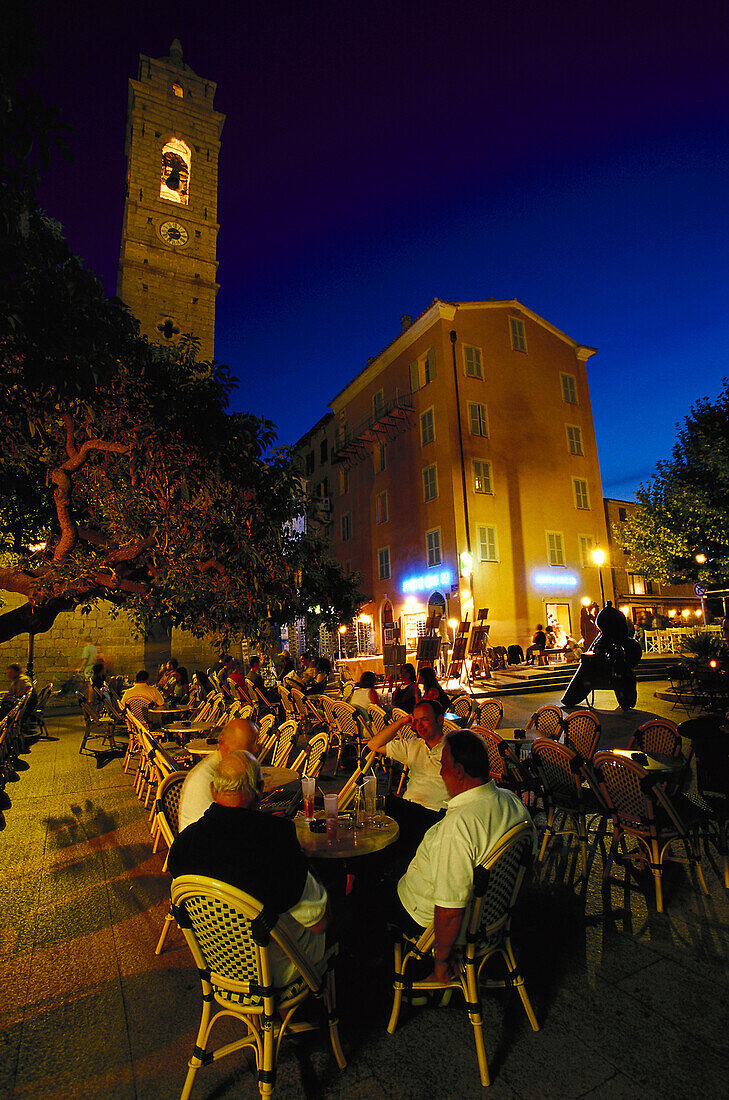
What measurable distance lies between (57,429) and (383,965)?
718 cm

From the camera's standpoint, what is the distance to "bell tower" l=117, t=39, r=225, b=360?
22.2m

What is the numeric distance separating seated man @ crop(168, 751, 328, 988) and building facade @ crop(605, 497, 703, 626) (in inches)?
1139

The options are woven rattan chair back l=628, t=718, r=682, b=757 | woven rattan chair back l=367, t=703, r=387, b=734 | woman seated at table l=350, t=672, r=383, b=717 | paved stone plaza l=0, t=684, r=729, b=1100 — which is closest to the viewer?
paved stone plaza l=0, t=684, r=729, b=1100

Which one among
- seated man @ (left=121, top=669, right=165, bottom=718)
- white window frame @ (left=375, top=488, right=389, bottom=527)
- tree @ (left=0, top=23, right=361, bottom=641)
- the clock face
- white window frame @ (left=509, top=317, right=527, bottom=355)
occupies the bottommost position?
seated man @ (left=121, top=669, right=165, bottom=718)

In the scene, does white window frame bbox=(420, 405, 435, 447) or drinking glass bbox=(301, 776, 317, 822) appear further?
white window frame bbox=(420, 405, 435, 447)

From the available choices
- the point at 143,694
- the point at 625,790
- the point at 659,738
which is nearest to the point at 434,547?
the point at 143,694

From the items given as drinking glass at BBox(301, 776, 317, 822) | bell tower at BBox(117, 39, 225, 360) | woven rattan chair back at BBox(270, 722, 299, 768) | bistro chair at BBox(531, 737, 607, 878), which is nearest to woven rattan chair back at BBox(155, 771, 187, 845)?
drinking glass at BBox(301, 776, 317, 822)

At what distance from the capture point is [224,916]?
6.35 ft

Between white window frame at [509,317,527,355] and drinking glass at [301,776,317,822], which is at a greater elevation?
white window frame at [509,317,527,355]

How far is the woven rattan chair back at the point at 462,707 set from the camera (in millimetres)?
7445

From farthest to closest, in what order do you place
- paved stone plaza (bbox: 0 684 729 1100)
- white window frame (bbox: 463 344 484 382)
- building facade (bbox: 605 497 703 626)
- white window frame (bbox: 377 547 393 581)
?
building facade (bbox: 605 497 703 626)
white window frame (bbox: 377 547 393 581)
white window frame (bbox: 463 344 484 382)
paved stone plaza (bbox: 0 684 729 1100)

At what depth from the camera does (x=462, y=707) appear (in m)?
7.49

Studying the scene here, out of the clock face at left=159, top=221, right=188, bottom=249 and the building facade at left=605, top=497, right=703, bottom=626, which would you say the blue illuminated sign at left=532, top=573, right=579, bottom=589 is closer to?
the building facade at left=605, top=497, right=703, bottom=626

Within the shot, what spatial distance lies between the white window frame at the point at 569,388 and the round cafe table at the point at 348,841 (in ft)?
90.5
